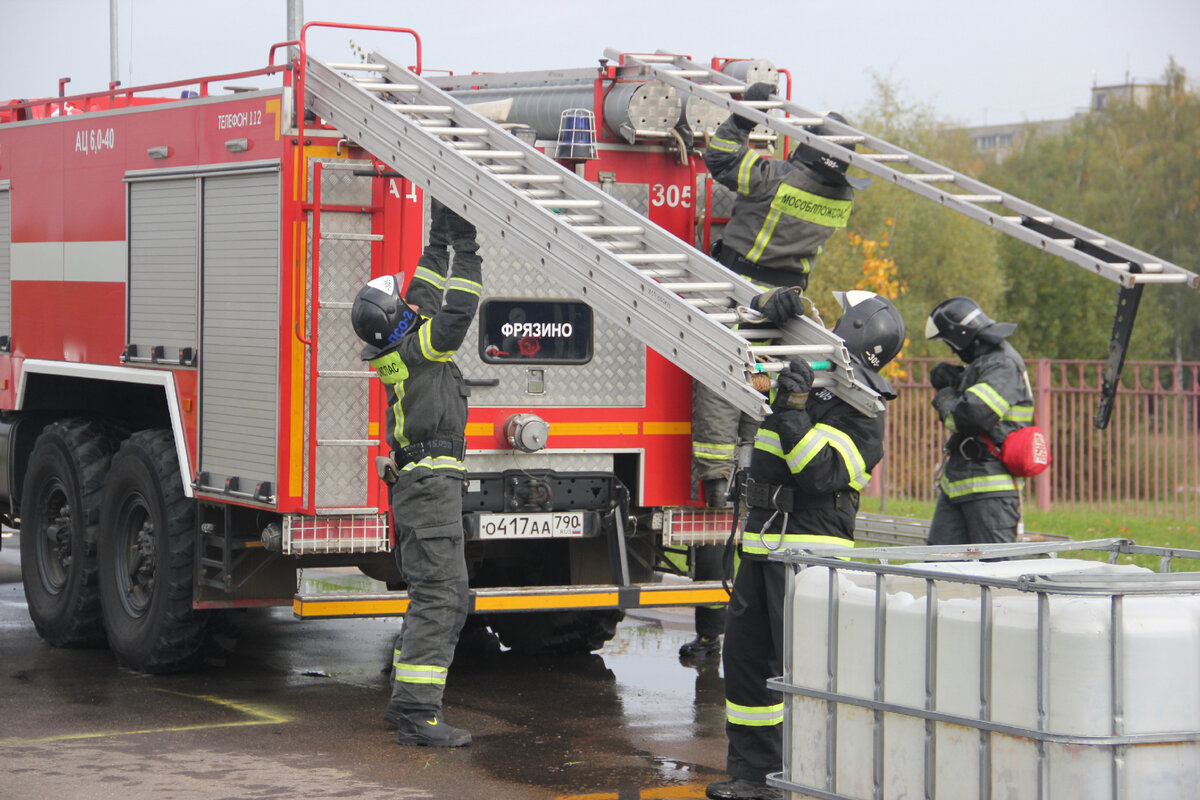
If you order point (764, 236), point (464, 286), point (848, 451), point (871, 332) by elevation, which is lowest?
point (848, 451)

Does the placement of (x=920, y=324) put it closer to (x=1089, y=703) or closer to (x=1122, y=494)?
(x=1122, y=494)

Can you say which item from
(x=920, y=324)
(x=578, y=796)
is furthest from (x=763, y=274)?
(x=920, y=324)

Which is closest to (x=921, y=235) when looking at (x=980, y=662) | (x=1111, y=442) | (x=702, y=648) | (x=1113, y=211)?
(x=1113, y=211)

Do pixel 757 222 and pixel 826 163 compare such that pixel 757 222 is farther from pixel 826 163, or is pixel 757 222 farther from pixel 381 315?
pixel 381 315

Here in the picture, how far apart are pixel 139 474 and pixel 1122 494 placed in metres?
11.0

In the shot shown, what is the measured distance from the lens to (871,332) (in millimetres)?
6102

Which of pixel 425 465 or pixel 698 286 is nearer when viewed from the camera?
pixel 698 286

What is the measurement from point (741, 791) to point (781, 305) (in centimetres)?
180

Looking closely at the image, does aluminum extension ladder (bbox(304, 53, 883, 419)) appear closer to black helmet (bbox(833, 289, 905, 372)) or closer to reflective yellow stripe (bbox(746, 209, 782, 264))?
black helmet (bbox(833, 289, 905, 372))

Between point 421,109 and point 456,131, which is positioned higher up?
point 421,109

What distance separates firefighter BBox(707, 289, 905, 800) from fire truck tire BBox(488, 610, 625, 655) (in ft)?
9.57

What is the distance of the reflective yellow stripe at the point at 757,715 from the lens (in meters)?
6.14

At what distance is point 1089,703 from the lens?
164 inches

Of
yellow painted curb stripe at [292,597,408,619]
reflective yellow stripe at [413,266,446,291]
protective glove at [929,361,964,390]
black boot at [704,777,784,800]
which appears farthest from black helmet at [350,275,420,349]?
protective glove at [929,361,964,390]
